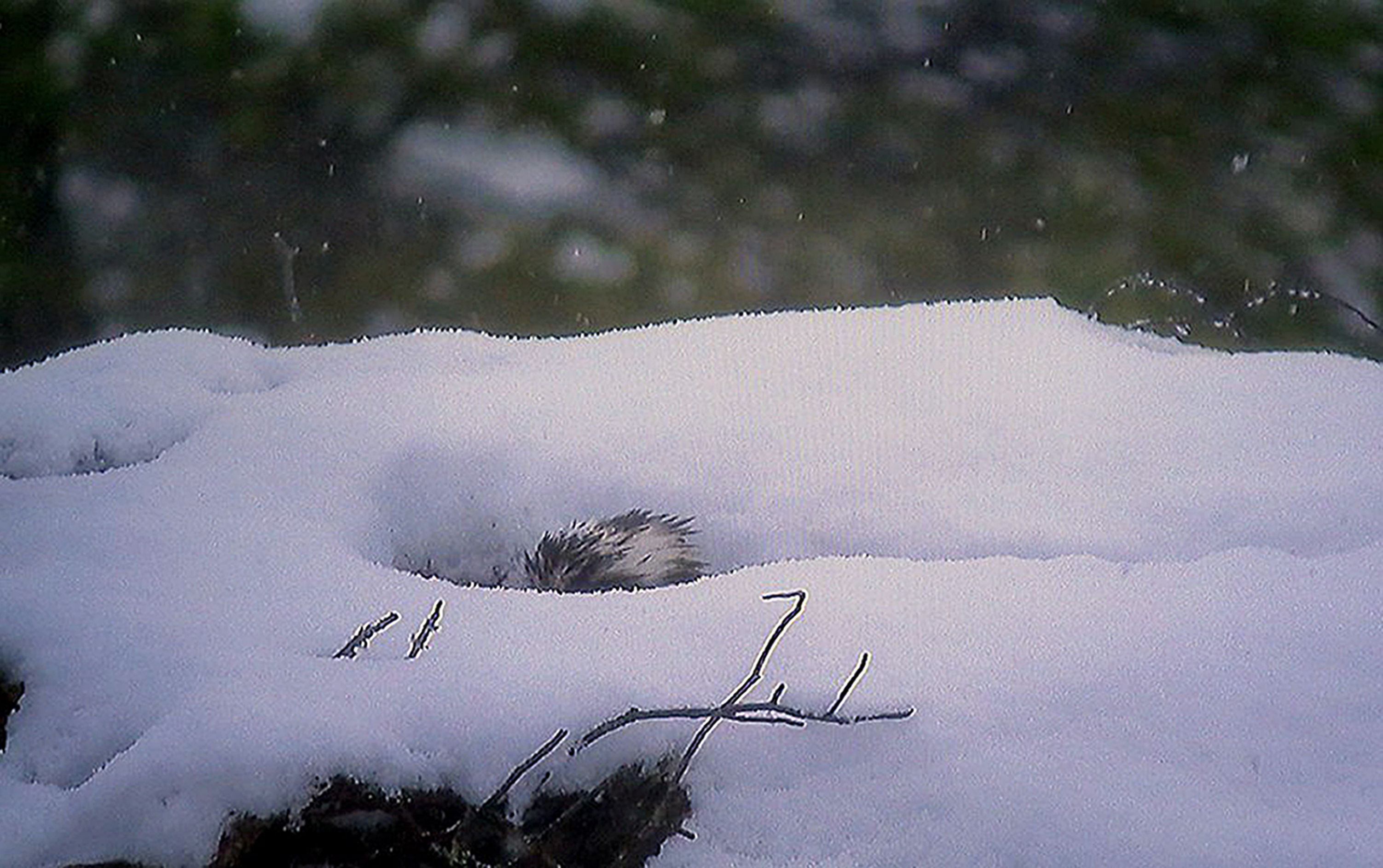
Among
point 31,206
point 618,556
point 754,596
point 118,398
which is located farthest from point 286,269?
point 754,596

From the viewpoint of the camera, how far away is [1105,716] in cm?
109

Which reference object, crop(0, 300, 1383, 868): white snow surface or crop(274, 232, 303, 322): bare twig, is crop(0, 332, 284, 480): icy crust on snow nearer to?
crop(0, 300, 1383, 868): white snow surface

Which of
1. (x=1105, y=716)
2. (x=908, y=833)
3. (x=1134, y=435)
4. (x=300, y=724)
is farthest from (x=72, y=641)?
(x=1134, y=435)

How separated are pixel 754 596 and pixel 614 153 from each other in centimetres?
364

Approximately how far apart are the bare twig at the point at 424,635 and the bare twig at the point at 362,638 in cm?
3

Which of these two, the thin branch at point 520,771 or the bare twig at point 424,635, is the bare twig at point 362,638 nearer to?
the bare twig at point 424,635

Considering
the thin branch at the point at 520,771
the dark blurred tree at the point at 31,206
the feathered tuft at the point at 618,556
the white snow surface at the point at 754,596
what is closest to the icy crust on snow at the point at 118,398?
the white snow surface at the point at 754,596

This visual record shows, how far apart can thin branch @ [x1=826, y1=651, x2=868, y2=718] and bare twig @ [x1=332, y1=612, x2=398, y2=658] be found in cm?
38

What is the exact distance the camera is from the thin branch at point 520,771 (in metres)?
1.00

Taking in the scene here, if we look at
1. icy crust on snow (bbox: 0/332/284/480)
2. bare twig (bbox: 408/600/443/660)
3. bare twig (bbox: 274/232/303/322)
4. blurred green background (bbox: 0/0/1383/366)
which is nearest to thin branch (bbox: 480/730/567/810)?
bare twig (bbox: 408/600/443/660)

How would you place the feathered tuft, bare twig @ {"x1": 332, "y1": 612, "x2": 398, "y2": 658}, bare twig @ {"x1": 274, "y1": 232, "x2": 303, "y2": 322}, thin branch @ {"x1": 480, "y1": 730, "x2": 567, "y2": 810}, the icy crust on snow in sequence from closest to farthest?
thin branch @ {"x1": 480, "y1": 730, "x2": 567, "y2": 810}, bare twig @ {"x1": 332, "y1": 612, "x2": 398, "y2": 658}, the feathered tuft, the icy crust on snow, bare twig @ {"x1": 274, "y1": 232, "x2": 303, "y2": 322}

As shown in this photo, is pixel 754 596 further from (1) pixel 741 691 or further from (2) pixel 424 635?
(2) pixel 424 635

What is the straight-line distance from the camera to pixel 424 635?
44.6 inches

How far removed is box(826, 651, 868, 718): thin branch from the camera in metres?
1.08
